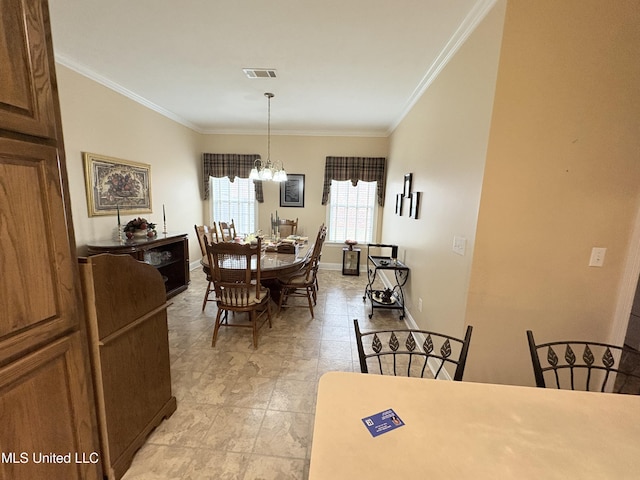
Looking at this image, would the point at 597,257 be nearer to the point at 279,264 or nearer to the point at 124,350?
the point at 279,264

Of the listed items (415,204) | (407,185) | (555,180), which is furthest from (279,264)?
(555,180)

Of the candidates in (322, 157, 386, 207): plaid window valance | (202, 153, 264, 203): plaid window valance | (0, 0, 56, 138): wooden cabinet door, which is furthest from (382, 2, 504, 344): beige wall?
(202, 153, 264, 203): plaid window valance

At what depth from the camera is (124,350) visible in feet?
4.63

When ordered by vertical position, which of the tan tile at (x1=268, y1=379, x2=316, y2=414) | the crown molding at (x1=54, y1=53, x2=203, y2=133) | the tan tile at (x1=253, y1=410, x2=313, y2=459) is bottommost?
the tan tile at (x1=253, y1=410, x2=313, y2=459)

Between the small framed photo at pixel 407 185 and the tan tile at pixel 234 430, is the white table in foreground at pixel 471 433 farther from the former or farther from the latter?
the small framed photo at pixel 407 185

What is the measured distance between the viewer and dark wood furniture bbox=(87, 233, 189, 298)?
2947mm

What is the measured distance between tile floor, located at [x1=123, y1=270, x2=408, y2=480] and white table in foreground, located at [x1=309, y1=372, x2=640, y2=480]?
95 cm

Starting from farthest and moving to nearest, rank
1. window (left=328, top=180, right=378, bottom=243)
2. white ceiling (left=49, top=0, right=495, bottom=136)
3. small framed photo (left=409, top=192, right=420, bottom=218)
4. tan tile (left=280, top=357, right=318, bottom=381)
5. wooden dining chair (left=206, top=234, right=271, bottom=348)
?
window (left=328, top=180, right=378, bottom=243), small framed photo (left=409, top=192, right=420, bottom=218), wooden dining chair (left=206, top=234, right=271, bottom=348), tan tile (left=280, top=357, right=318, bottom=381), white ceiling (left=49, top=0, right=495, bottom=136)

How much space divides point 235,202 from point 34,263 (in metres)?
4.78

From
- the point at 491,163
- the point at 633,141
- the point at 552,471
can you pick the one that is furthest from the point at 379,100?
the point at 552,471

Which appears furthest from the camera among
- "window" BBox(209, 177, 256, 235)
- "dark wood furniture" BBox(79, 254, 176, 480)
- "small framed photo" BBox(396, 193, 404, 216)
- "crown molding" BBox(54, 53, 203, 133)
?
"window" BBox(209, 177, 256, 235)

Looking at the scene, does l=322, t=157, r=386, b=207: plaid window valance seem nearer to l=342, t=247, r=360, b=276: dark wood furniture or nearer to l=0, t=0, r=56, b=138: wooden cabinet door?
l=342, t=247, r=360, b=276: dark wood furniture

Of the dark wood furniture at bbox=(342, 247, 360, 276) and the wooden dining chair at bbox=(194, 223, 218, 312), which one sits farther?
the dark wood furniture at bbox=(342, 247, 360, 276)

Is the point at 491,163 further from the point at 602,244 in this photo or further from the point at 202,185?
the point at 202,185
